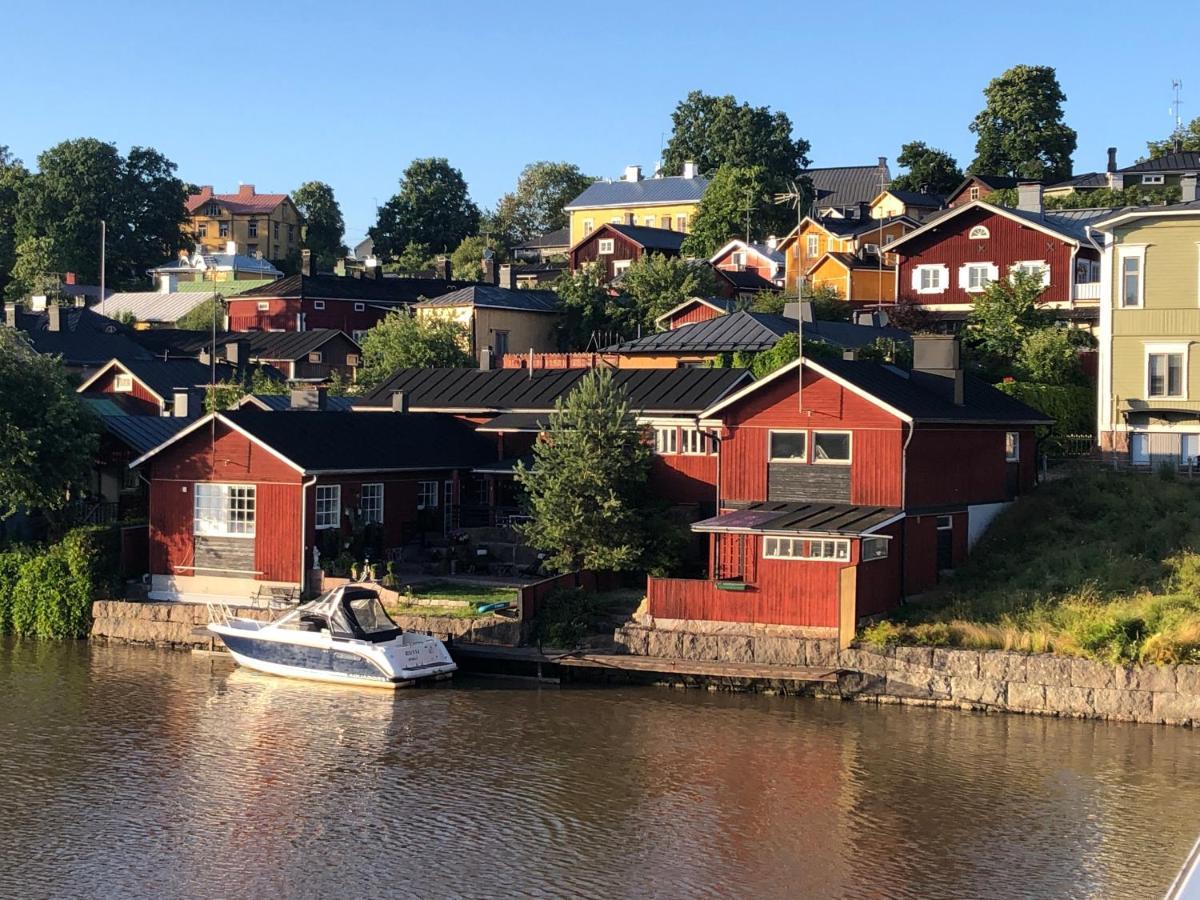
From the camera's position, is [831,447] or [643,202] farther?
[643,202]

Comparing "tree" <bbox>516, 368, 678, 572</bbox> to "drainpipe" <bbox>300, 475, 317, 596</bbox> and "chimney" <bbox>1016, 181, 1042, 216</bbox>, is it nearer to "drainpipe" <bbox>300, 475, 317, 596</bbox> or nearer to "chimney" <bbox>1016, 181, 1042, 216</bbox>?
"drainpipe" <bbox>300, 475, 317, 596</bbox>

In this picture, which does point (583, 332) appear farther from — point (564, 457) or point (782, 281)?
point (564, 457)

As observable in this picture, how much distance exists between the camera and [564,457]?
3809 centimetres

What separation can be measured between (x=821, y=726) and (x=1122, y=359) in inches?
818

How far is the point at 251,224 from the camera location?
134625 mm

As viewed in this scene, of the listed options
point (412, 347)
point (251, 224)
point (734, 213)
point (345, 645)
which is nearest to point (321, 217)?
point (251, 224)

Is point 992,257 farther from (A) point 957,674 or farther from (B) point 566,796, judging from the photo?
(B) point 566,796

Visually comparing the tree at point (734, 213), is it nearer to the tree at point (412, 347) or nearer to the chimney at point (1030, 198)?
the tree at point (412, 347)

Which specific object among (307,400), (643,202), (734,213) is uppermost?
(643,202)

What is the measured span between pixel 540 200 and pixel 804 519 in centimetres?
10453

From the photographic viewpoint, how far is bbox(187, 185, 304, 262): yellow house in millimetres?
134125

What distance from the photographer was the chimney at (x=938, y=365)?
40062 millimetres

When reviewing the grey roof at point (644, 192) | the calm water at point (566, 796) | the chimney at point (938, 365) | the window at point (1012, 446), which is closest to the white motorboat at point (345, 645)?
the calm water at point (566, 796)

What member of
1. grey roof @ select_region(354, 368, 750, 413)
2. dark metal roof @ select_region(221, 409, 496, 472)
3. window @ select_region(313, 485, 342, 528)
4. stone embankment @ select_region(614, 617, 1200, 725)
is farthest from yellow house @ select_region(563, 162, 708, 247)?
stone embankment @ select_region(614, 617, 1200, 725)
